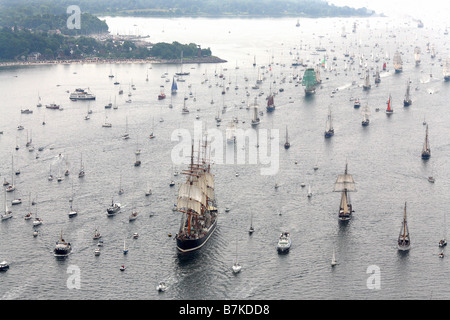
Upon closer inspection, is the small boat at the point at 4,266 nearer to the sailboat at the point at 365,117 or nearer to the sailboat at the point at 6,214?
the sailboat at the point at 6,214

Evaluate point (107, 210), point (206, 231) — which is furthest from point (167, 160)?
point (206, 231)

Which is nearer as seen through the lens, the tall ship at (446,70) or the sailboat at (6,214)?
the sailboat at (6,214)

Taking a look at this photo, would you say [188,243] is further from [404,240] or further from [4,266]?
[404,240]

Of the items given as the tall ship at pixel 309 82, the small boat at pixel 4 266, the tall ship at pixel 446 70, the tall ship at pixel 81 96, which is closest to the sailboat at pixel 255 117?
the tall ship at pixel 309 82

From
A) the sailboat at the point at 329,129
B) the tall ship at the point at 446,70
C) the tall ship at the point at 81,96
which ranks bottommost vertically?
the tall ship at the point at 81,96

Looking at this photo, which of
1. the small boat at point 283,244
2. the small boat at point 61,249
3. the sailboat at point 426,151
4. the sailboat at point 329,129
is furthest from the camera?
the sailboat at point 329,129

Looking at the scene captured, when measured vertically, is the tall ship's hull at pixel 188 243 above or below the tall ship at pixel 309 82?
below

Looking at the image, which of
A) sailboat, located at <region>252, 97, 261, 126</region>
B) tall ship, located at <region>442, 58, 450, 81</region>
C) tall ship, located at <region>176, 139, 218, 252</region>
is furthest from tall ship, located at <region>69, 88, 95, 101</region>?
tall ship, located at <region>442, 58, 450, 81</region>
